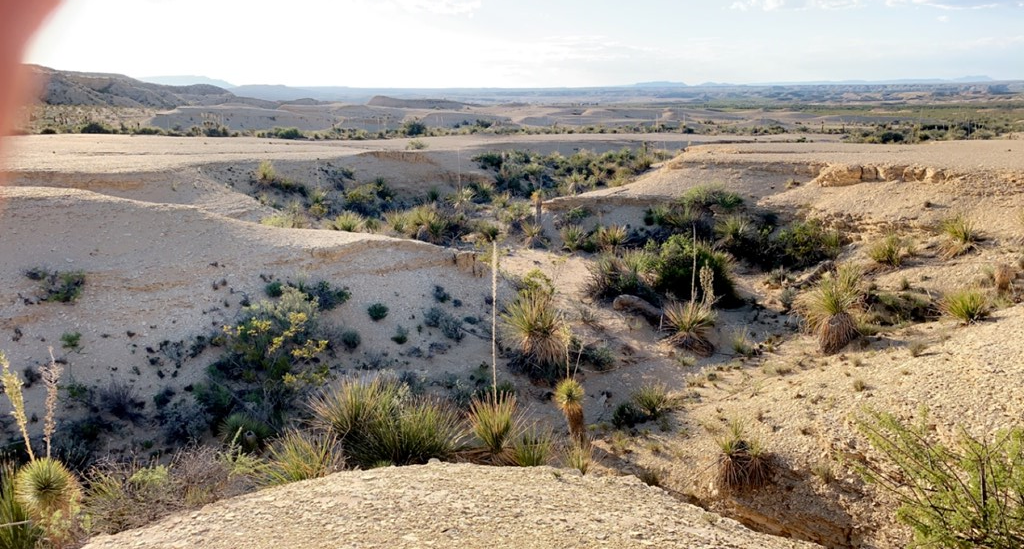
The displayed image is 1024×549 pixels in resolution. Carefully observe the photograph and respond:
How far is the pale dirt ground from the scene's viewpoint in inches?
285

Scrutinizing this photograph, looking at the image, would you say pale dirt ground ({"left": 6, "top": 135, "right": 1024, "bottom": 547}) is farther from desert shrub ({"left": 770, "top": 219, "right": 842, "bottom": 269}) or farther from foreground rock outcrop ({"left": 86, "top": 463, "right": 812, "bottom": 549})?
desert shrub ({"left": 770, "top": 219, "right": 842, "bottom": 269})

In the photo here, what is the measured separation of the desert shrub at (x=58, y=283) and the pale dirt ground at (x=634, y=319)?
15cm

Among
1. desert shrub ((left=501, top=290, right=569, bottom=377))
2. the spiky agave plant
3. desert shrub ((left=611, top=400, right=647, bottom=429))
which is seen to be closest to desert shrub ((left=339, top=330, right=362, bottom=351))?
desert shrub ((left=501, top=290, right=569, bottom=377))

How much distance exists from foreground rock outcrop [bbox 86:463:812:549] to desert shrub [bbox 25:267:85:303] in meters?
7.18

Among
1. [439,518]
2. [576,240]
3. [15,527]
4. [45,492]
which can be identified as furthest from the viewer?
[576,240]

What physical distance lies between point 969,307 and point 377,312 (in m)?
9.62

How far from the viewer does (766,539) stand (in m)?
4.76

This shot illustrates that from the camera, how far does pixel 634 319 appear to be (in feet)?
42.2

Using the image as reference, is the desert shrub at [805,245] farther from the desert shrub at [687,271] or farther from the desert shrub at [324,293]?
the desert shrub at [324,293]

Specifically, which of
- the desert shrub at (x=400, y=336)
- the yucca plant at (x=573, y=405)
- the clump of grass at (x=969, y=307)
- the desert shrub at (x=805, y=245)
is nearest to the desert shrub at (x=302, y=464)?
the yucca plant at (x=573, y=405)

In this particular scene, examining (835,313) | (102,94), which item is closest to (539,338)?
(835,313)

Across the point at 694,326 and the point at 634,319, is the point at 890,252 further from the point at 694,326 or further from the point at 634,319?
the point at 634,319

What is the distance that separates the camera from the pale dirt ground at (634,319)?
23.8 feet

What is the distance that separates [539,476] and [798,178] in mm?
16395
